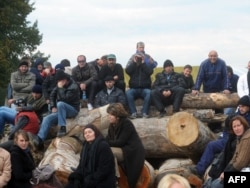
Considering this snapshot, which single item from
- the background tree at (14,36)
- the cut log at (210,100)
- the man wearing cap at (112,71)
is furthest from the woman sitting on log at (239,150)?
the background tree at (14,36)

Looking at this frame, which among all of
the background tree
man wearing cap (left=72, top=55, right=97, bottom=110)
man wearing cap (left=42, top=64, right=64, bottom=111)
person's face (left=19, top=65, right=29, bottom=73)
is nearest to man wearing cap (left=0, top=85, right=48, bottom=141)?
man wearing cap (left=42, top=64, right=64, bottom=111)

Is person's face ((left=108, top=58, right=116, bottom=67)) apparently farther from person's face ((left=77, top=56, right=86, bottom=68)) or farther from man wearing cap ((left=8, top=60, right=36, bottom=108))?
man wearing cap ((left=8, top=60, right=36, bottom=108))

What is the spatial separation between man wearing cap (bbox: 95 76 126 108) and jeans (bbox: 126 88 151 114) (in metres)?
0.23

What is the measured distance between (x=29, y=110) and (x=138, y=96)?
2577 millimetres

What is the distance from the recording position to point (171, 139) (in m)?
10.3

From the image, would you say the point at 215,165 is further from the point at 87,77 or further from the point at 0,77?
the point at 0,77

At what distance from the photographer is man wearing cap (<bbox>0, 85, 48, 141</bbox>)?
1125 centimetres

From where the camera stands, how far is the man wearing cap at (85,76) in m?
12.8

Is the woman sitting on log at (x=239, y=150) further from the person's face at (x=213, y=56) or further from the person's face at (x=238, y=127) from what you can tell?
the person's face at (x=213, y=56)

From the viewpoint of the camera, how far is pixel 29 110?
37.0ft

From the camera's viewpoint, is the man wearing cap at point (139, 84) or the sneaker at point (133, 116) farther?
the man wearing cap at point (139, 84)

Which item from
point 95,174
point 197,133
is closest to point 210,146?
point 197,133

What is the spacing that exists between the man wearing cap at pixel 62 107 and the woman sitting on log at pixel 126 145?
197 cm

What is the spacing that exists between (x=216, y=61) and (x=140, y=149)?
399 cm
